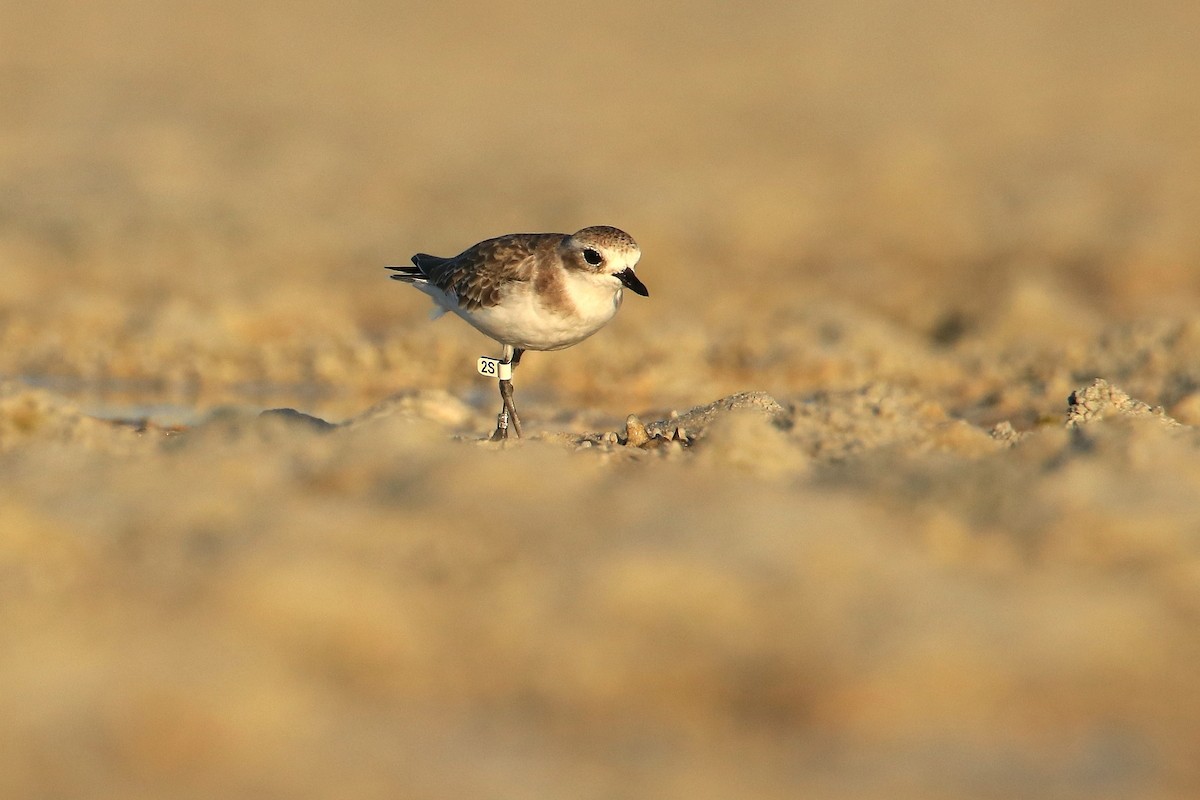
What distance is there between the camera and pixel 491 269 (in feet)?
29.1

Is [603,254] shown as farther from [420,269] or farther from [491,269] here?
[420,269]

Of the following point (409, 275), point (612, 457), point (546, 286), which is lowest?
point (612, 457)

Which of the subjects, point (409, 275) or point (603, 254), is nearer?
point (603, 254)

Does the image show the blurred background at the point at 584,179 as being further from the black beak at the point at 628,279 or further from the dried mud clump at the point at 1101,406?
the dried mud clump at the point at 1101,406

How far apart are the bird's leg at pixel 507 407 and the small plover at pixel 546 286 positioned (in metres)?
0.01

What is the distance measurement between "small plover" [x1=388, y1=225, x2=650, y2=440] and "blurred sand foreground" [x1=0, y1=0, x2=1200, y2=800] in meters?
0.67

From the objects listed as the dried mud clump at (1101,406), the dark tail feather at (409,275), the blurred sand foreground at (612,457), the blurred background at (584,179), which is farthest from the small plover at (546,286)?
the blurred background at (584,179)

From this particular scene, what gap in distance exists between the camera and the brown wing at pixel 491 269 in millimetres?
8719

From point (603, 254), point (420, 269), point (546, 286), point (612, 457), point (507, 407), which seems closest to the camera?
point (612, 457)

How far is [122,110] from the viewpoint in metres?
23.2

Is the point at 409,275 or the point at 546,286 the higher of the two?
the point at 409,275

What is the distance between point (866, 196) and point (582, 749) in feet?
52.5

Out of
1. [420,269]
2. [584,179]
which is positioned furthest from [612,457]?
[584,179]

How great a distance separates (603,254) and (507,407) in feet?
4.30
